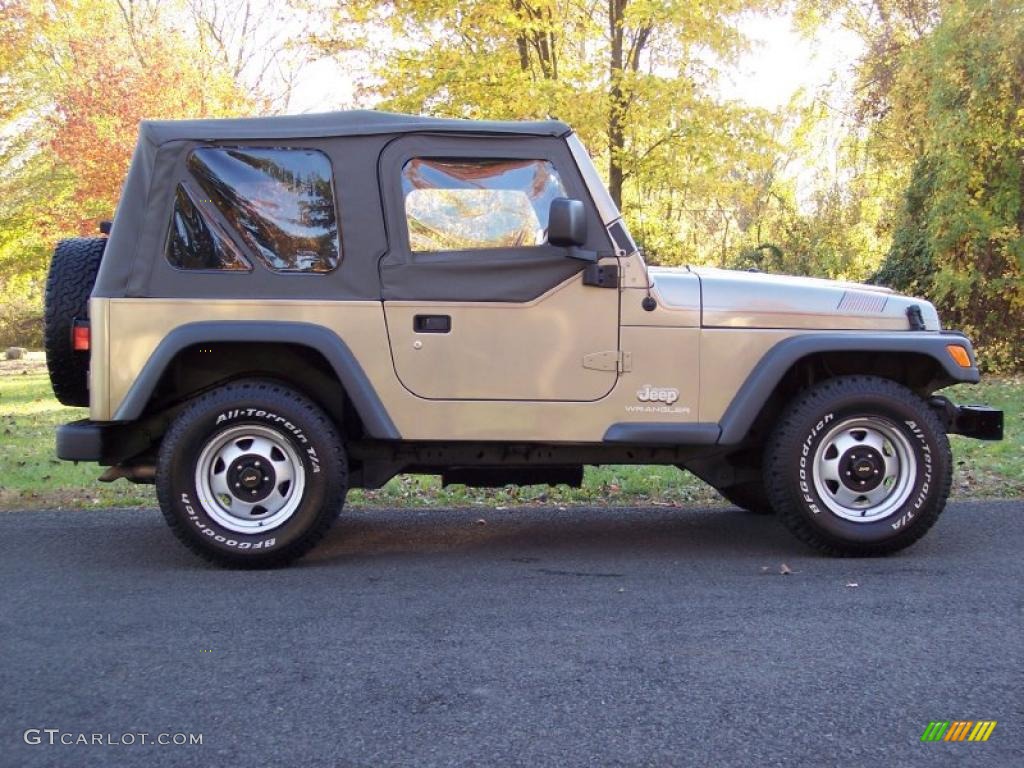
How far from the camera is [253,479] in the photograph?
15.2 feet

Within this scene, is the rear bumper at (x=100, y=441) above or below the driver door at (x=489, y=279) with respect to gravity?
below

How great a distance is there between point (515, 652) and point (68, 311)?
2911 millimetres

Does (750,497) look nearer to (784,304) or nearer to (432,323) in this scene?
(784,304)

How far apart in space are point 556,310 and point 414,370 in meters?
0.77

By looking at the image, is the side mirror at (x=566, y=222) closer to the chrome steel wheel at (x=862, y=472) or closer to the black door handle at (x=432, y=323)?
the black door handle at (x=432, y=323)

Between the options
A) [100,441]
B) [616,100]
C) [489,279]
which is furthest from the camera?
[616,100]

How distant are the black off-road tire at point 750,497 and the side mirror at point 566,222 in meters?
2.13

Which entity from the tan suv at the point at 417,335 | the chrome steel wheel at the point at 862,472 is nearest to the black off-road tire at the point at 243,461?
the tan suv at the point at 417,335

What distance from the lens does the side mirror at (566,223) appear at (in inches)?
175

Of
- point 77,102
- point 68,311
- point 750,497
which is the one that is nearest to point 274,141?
point 68,311

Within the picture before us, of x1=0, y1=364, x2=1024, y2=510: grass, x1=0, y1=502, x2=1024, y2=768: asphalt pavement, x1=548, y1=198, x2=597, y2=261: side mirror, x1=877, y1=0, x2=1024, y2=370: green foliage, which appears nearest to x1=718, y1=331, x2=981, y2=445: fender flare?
x1=0, y1=502, x2=1024, y2=768: asphalt pavement

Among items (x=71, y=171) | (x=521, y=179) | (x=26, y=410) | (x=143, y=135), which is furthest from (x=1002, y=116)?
(x=71, y=171)

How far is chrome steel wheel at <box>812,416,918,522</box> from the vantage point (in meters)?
4.73

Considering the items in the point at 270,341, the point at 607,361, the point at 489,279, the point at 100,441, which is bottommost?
the point at 100,441
